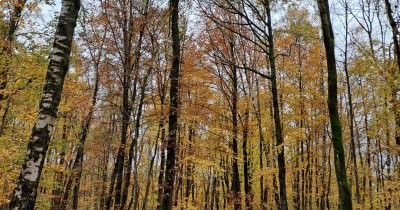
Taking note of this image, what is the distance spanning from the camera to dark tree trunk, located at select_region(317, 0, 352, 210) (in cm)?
855

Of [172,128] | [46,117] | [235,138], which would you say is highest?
[235,138]

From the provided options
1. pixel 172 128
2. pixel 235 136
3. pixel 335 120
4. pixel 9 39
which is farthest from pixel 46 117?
pixel 235 136

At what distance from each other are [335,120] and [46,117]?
7260mm

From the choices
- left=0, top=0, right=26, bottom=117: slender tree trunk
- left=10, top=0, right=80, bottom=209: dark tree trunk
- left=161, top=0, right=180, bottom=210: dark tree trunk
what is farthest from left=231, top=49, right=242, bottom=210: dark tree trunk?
left=10, top=0, right=80, bottom=209: dark tree trunk

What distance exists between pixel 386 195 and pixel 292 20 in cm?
1419

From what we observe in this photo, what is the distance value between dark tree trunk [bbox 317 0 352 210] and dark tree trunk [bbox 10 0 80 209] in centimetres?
675

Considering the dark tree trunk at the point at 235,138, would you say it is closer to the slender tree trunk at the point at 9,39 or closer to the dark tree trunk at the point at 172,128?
the dark tree trunk at the point at 172,128

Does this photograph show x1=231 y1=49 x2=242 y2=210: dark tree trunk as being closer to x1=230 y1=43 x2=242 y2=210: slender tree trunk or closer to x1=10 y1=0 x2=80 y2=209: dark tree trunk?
x1=230 y1=43 x2=242 y2=210: slender tree trunk

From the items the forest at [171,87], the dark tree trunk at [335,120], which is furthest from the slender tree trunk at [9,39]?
the dark tree trunk at [335,120]

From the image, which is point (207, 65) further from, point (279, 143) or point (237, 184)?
point (279, 143)

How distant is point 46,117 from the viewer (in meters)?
6.13

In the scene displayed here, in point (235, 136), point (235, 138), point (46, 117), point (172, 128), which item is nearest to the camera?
point (46, 117)

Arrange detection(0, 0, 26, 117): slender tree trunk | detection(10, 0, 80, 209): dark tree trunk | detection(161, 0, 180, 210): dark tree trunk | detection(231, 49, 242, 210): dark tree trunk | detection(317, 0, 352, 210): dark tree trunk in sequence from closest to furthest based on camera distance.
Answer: detection(10, 0, 80, 209): dark tree trunk < detection(317, 0, 352, 210): dark tree trunk < detection(161, 0, 180, 210): dark tree trunk < detection(0, 0, 26, 117): slender tree trunk < detection(231, 49, 242, 210): dark tree trunk

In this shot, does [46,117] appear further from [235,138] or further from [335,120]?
[235,138]
